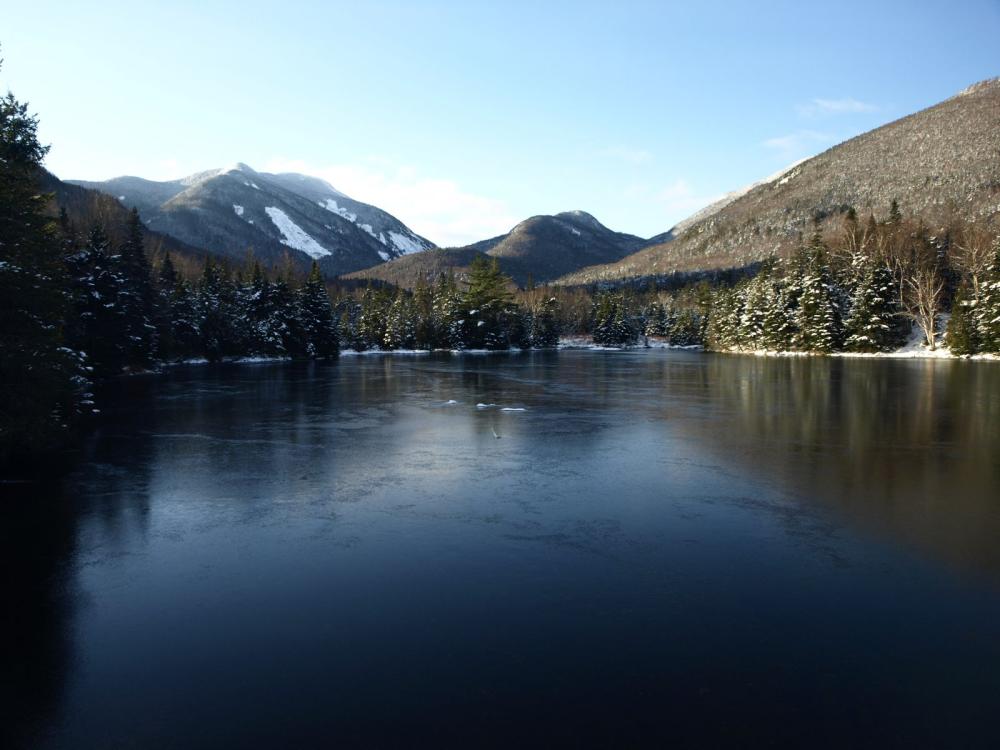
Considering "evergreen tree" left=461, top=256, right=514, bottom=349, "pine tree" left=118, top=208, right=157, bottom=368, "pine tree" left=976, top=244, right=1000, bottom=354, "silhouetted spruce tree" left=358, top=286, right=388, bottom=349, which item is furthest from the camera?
"silhouetted spruce tree" left=358, top=286, right=388, bottom=349

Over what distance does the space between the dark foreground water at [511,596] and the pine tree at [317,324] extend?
61168 mm

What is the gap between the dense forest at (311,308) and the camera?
1581 centimetres

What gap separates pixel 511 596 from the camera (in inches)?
297

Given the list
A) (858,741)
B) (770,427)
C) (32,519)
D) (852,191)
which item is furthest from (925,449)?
(852,191)

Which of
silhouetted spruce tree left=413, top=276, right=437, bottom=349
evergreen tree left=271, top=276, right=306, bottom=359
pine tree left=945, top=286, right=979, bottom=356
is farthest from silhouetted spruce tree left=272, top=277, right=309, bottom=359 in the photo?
pine tree left=945, top=286, right=979, bottom=356

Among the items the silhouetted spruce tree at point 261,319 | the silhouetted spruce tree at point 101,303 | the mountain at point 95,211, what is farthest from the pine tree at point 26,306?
the silhouetted spruce tree at point 261,319

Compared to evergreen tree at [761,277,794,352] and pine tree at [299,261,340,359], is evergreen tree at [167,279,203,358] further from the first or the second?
evergreen tree at [761,277,794,352]

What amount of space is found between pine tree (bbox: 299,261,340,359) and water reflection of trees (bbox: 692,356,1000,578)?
56.7 meters

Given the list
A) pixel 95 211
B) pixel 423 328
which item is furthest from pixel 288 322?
pixel 95 211

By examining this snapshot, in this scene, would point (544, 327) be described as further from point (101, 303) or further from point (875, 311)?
point (101, 303)

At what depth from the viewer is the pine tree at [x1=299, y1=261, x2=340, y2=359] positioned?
76.8 m

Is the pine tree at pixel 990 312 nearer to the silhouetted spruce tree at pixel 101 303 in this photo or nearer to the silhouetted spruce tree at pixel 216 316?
the silhouetted spruce tree at pixel 101 303

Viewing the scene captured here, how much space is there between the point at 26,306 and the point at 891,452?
21599 millimetres

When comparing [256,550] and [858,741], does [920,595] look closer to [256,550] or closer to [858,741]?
[858,741]
